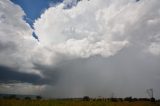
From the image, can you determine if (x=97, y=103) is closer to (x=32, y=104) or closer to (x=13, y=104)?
(x=32, y=104)

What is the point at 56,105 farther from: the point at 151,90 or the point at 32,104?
the point at 151,90

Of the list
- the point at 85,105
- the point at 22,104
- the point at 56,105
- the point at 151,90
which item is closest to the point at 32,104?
the point at 22,104

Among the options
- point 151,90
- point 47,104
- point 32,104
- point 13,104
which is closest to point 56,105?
point 47,104

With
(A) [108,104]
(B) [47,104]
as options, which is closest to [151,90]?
(A) [108,104]

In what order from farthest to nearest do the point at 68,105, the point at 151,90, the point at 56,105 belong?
the point at 151,90 → the point at 68,105 → the point at 56,105

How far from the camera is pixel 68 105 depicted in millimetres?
29141

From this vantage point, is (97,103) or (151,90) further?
(151,90)

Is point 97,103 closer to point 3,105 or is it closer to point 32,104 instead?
point 32,104

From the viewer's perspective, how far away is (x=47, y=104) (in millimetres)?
27516

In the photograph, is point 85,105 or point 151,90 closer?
point 85,105

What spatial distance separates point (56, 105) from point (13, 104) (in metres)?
5.06

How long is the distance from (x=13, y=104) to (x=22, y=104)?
3.29 feet

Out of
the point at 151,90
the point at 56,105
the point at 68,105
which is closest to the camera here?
the point at 56,105

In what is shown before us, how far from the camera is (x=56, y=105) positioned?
89.4ft
